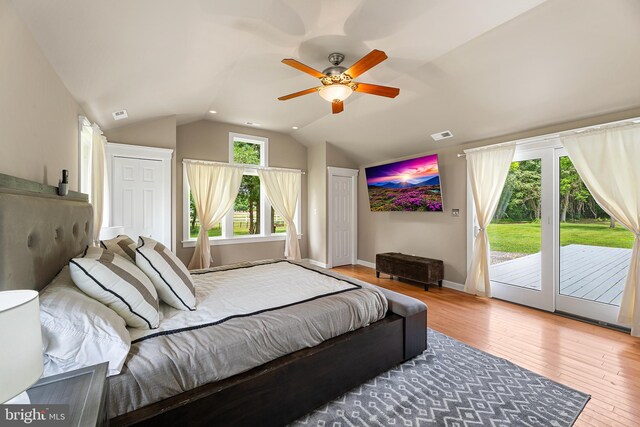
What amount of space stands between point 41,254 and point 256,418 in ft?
4.35

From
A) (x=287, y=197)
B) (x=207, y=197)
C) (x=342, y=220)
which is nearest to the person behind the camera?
(x=207, y=197)

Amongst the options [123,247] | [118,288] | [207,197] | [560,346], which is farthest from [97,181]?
[560,346]

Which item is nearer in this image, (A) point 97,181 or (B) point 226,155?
(A) point 97,181

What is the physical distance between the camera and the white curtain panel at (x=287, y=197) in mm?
5266

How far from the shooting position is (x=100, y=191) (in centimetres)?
300

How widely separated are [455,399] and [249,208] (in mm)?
4279

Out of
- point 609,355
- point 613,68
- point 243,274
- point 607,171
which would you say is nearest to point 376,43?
point 613,68

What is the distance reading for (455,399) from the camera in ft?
6.06

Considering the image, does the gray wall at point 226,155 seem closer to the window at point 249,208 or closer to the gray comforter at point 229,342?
the window at point 249,208

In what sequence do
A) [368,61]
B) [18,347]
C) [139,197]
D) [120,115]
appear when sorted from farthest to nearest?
[139,197] < [120,115] < [368,61] < [18,347]

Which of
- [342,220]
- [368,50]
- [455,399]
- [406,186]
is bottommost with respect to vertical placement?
[455,399]

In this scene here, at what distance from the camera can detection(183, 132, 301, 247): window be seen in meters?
5.00

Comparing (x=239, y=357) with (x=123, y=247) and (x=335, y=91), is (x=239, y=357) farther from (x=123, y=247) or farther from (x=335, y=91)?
(x=335, y=91)

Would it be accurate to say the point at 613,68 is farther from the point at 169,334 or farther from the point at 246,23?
the point at 169,334
